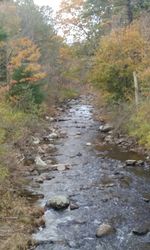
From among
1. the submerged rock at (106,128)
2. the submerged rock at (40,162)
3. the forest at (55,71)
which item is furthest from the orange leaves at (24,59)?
the submerged rock at (40,162)

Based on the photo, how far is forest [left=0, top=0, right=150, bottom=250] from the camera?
12727mm

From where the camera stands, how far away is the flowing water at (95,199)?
32.4 ft

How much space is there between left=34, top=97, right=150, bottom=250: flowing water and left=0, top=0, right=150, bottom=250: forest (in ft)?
2.64

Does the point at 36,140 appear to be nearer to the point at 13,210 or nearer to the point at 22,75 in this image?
the point at 22,75

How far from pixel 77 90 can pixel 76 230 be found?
39763 millimetres

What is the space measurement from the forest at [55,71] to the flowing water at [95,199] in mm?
804

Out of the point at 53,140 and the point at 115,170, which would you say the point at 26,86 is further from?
the point at 115,170

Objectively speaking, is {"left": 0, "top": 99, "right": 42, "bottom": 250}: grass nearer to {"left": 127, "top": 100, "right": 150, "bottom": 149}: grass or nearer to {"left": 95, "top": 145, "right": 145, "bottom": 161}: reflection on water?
{"left": 95, "top": 145, "right": 145, "bottom": 161}: reflection on water

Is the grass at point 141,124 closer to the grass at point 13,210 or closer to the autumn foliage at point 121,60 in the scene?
the autumn foliage at point 121,60

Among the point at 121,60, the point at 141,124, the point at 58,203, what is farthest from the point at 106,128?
the point at 58,203

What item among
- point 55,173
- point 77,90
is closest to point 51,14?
point 77,90

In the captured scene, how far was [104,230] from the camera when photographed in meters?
10.3

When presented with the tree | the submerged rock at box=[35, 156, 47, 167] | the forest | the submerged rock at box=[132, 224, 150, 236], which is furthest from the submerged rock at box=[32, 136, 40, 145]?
the submerged rock at box=[132, 224, 150, 236]

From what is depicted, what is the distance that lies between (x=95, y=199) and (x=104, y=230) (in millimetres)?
2663
